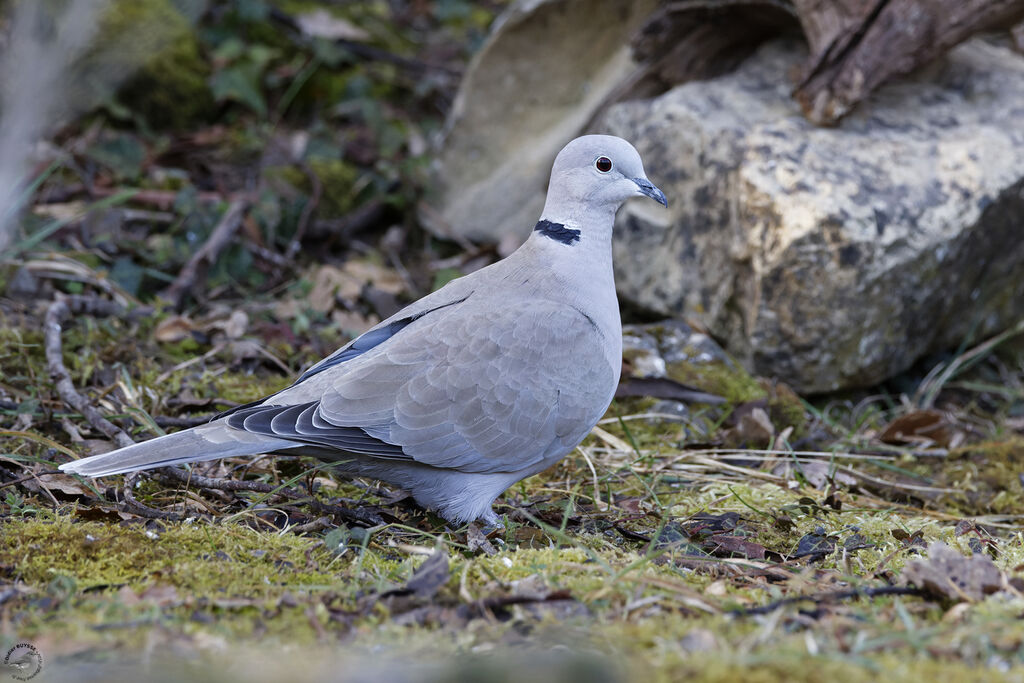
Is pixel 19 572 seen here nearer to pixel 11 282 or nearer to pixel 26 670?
pixel 26 670

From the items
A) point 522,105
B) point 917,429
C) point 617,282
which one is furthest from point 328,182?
point 917,429

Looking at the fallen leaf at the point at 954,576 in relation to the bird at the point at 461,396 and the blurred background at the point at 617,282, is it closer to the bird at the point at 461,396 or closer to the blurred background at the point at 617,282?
the blurred background at the point at 617,282

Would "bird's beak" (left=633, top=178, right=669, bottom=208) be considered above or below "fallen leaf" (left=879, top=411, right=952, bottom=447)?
above

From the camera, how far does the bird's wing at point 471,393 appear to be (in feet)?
10.6

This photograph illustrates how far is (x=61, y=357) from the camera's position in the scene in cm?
419

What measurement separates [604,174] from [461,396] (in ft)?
3.65

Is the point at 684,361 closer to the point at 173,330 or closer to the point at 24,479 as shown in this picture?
the point at 173,330

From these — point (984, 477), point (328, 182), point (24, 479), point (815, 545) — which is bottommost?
point (984, 477)

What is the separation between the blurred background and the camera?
2.69 metres

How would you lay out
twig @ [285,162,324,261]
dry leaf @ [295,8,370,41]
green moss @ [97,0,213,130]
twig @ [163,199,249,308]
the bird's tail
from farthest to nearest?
dry leaf @ [295,8,370,41]
green moss @ [97,0,213,130]
twig @ [285,162,324,261]
twig @ [163,199,249,308]
the bird's tail

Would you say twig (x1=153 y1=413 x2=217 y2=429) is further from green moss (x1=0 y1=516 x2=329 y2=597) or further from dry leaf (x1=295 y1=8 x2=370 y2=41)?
dry leaf (x1=295 y1=8 x2=370 y2=41)

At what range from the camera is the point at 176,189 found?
6223 millimetres

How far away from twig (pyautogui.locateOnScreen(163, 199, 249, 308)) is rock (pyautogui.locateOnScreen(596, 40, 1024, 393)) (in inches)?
88.9

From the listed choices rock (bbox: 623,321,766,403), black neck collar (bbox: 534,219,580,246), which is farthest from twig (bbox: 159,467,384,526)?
rock (bbox: 623,321,766,403)
